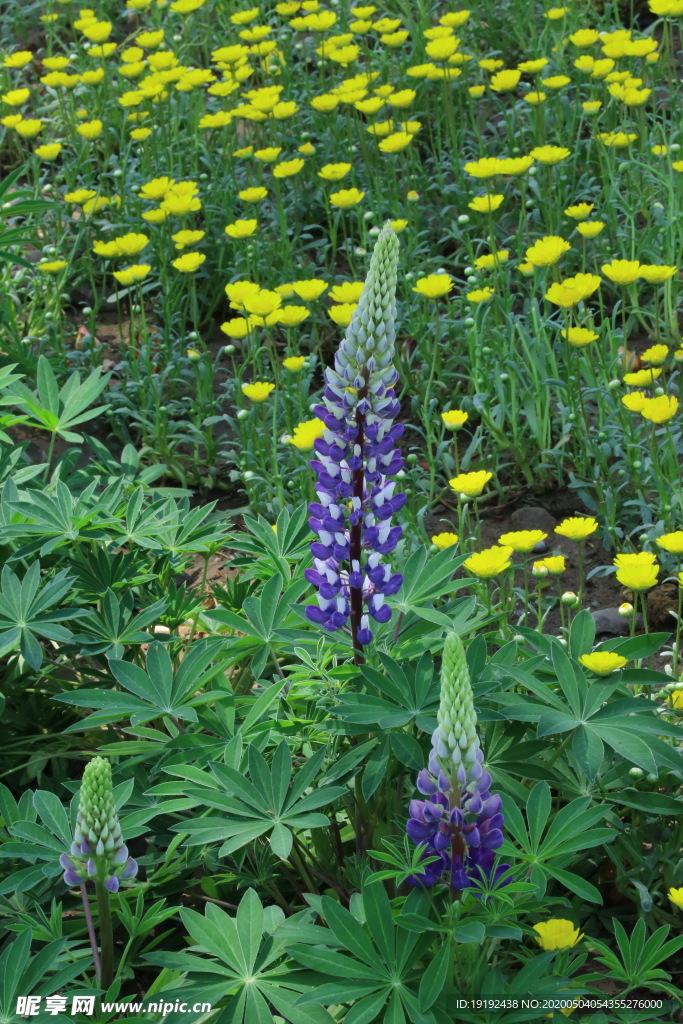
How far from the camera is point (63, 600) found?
250cm

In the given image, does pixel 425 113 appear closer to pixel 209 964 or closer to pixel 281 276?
pixel 281 276

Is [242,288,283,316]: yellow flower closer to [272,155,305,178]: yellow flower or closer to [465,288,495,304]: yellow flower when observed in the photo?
[465,288,495,304]: yellow flower

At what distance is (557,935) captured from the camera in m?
1.84

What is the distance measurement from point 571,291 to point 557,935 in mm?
2070

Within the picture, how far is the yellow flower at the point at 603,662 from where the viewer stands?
2068 millimetres

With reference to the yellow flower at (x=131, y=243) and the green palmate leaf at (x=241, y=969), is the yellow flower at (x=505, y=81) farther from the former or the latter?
the green palmate leaf at (x=241, y=969)

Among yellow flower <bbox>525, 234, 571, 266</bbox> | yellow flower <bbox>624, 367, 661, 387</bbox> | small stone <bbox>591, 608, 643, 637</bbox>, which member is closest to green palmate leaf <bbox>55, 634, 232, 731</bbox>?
small stone <bbox>591, 608, 643, 637</bbox>

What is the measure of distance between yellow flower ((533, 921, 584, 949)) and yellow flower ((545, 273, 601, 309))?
199 centimetres

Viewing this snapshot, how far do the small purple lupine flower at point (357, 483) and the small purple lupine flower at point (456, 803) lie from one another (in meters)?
0.41

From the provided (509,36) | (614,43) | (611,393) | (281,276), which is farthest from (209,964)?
(509,36)

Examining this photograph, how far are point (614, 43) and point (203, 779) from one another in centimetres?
347

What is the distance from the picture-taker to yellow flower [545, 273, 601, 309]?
129 inches

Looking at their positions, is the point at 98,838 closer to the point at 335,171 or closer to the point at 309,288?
the point at 309,288

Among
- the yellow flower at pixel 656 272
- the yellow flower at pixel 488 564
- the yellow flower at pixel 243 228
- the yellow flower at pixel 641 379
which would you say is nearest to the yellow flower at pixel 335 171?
the yellow flower at pixel 243 228
